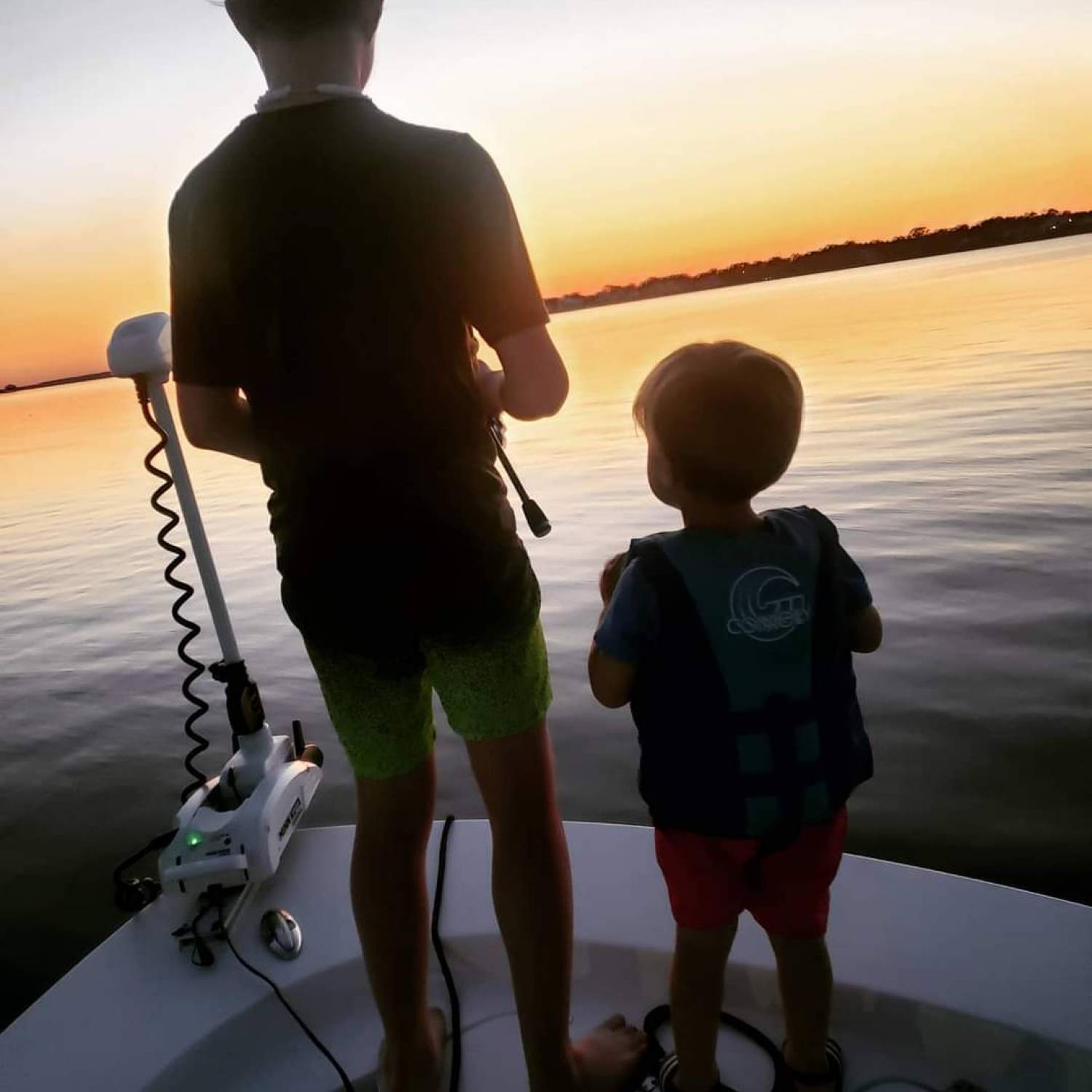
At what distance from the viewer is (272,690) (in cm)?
418

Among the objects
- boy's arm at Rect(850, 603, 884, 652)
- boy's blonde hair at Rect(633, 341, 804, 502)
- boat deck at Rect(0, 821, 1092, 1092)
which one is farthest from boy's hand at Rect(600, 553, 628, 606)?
boat deck at Rect(0, 821, 1092, 1092)

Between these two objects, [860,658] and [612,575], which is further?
[860,658]

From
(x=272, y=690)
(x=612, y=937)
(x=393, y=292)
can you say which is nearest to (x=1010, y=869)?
(x=612, y=937)

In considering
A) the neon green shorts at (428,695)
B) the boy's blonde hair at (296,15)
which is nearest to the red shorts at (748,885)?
the neon green shorts at (428,695)

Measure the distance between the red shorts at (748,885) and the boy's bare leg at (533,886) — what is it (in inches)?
6.3

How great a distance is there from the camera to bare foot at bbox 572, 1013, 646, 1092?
1.34m

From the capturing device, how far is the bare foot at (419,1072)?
140 centimetres

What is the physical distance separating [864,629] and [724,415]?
14.3 inches

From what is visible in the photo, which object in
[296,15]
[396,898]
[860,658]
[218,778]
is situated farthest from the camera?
[860,658]

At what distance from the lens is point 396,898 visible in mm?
1333

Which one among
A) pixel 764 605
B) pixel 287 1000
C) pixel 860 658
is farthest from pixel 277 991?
pixel 860 658

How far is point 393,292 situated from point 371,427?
0.50ft

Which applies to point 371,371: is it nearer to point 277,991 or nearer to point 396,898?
point 396,898

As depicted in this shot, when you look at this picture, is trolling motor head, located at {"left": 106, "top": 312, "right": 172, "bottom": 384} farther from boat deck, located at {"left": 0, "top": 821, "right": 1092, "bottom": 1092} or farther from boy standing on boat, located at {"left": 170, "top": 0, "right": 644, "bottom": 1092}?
boat deck, located at {"left": 0, "top": 821, "right": 1092, "bottom": 1092}
